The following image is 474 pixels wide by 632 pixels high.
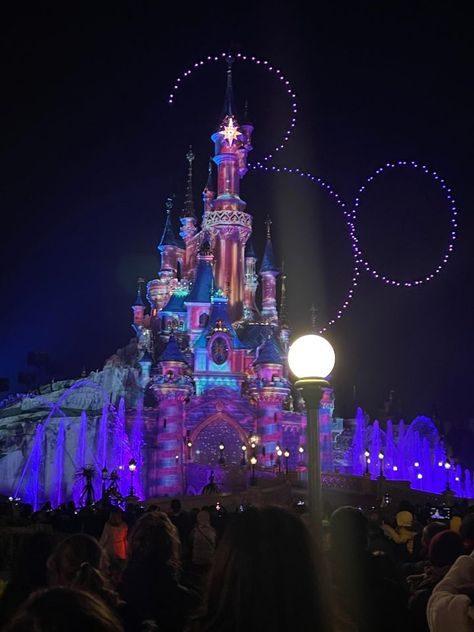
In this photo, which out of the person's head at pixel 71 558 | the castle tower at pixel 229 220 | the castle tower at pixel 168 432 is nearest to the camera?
the person's head at pixel 71 558

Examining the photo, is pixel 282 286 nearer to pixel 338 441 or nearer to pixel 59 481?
pixel 338 441

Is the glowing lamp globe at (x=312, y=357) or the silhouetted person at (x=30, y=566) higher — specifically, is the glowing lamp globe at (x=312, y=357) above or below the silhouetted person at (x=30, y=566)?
above

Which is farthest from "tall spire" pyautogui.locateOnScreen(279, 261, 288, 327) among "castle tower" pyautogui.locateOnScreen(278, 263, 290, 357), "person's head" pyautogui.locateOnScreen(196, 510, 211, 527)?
"person's head" pyautogui.locateOnScreen(196, 510, 211, 527)

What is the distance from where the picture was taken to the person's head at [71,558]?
505 centimetres

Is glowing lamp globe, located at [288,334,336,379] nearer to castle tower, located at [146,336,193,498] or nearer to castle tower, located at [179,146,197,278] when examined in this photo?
castle tower, located at [146,336,193,498]

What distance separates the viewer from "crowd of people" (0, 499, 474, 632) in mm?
3018

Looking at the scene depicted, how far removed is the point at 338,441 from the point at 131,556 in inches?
2726

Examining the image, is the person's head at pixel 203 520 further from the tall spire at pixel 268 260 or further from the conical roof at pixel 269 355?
the tall spire at pixel 268 260

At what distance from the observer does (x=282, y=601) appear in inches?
120

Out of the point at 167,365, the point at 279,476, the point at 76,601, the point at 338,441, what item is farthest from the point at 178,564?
the point at 338,441

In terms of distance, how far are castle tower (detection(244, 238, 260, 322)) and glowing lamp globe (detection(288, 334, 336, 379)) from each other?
193ft

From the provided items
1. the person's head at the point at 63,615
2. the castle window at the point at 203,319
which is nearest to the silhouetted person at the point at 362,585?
the person's head at the point at 63,615

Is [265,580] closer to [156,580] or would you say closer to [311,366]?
[156,580]

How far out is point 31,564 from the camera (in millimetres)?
5301
